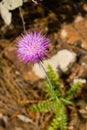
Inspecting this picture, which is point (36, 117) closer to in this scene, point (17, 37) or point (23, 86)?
point (23, 86)

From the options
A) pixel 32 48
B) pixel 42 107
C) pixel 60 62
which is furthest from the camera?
pixel 60 62

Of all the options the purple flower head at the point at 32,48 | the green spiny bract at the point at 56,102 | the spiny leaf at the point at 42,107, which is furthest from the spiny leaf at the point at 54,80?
the purple flower head at the point at 32,48

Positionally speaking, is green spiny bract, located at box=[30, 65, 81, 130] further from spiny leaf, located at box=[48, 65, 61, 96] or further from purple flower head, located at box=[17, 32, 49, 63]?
purple flower head, located at box=[17, 32, 49, 63]

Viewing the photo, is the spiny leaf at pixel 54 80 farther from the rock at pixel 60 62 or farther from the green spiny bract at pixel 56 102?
the rock at pixel 60 62

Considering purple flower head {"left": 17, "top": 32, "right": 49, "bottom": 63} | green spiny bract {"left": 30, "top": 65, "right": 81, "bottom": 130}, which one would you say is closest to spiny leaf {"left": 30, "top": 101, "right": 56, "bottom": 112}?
green spiny bract {"left": 30, "top": 65, "right": 81, "bottom": 130}

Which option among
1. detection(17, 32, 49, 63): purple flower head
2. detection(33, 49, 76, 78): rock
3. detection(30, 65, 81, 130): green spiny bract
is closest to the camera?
detection(17, 32, 49, 63): purple flower head

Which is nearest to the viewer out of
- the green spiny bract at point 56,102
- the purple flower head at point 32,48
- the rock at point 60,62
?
the purple flower head at point 32,48

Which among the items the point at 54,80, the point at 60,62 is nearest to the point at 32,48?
the point at 54,80

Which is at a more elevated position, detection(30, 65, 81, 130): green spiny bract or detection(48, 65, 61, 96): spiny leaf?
detection(48, 65, 61, 96): spiny leaf

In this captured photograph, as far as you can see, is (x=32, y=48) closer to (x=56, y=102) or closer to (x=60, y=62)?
(x=56, y=102)
